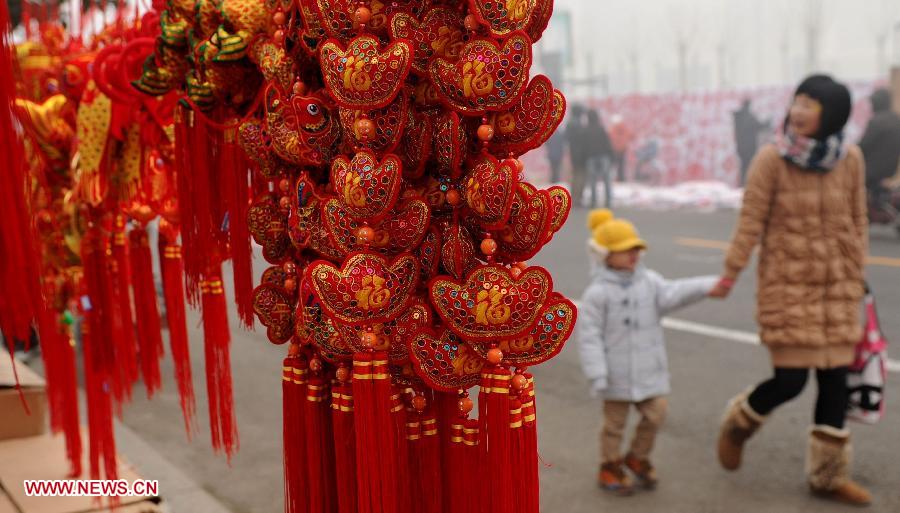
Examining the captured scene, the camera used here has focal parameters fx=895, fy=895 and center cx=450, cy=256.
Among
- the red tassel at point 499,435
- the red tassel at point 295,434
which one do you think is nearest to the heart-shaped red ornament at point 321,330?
the red tassel at point 295,434

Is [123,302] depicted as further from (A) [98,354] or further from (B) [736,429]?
(B) [736,429]

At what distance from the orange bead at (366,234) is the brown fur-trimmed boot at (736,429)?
7.27ft

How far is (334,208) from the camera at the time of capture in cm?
121

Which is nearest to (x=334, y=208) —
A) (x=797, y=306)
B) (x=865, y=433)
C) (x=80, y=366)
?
(x=797, y=306)

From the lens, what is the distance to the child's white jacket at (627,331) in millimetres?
3035

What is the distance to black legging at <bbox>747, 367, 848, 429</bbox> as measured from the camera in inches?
113

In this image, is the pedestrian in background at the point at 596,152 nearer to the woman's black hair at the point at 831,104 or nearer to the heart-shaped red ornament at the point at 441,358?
the woman's black hair at the point at 831,104

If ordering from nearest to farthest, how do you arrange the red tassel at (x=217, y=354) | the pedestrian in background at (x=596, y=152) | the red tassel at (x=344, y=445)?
the red tassel at (x=344, y=445)
the red tassel at (x=217, y=354)
the pedestrian in background at (x=596, y=152)

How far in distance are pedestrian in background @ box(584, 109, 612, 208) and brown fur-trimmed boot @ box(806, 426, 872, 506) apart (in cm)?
1153

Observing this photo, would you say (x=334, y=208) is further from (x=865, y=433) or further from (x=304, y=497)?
(x=865, y=433)

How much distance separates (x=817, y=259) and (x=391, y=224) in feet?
6.86

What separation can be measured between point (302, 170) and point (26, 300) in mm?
441

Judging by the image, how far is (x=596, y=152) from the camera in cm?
1452

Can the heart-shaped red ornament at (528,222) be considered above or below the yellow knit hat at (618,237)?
above
